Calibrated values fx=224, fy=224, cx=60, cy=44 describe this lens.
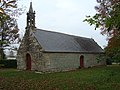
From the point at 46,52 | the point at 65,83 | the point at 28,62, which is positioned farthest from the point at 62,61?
the point at 65,83

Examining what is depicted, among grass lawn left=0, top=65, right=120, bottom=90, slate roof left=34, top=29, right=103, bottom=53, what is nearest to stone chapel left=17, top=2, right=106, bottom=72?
slate roof left=34, top=29, right=103, bottom=53

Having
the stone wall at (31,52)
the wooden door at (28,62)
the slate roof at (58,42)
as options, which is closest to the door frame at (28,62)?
the wooden door at (28,62)

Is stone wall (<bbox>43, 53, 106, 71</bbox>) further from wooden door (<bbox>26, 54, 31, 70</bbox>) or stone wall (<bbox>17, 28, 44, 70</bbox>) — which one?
wooden door (<bbox>26, 54, 31, 70</bbox>)

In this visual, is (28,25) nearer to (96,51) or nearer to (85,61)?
(85,61)

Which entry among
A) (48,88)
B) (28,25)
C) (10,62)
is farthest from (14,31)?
(48,88)

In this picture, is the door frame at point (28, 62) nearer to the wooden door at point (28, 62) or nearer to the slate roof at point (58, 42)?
the wooden door at point (28, 62)

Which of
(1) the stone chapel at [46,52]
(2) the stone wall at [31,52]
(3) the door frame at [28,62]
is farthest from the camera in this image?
(3) the door frame at [28,62]

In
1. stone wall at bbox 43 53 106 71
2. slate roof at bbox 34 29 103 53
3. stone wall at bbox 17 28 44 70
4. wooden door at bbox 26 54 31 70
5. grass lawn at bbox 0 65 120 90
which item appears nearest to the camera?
grass lawn at bbox 0 65 120 90

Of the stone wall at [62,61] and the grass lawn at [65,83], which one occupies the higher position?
the stone wall at [62,61]

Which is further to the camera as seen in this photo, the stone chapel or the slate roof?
the slate roof

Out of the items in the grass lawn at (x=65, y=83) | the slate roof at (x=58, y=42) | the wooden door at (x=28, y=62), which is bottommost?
the grass lawn at (x=65, y=83)

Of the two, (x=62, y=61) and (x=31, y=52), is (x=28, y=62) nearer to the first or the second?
(x=31, y=52)

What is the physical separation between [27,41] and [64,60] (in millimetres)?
5982

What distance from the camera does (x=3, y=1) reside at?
548 cm
